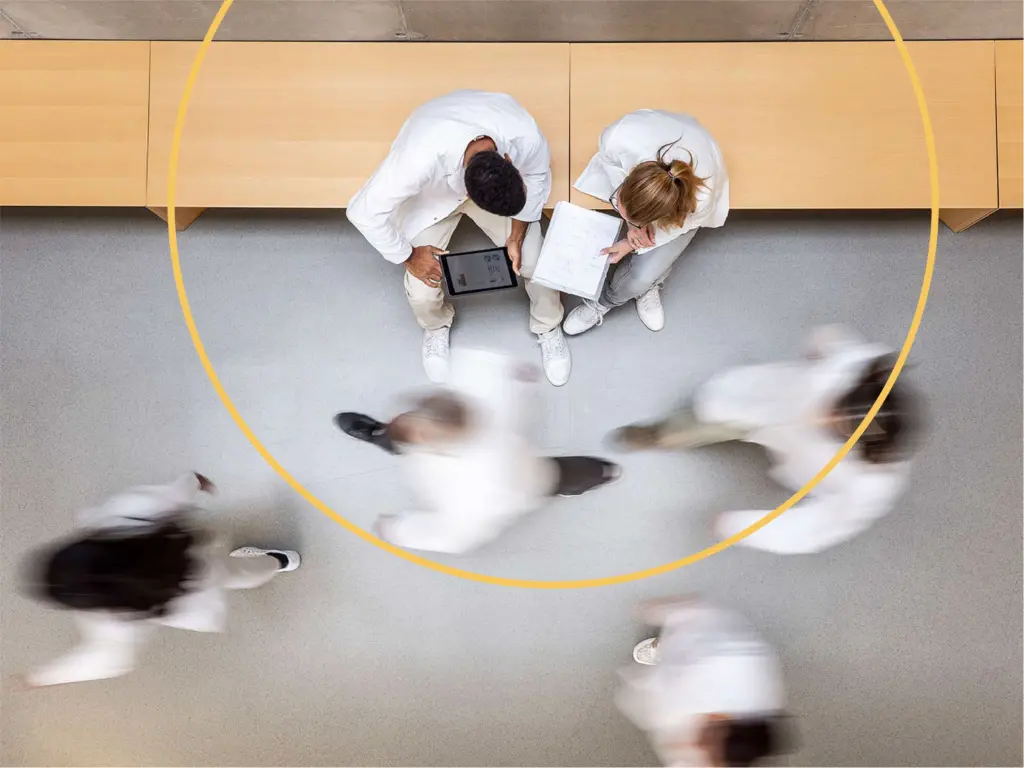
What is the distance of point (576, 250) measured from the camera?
2.04 meters

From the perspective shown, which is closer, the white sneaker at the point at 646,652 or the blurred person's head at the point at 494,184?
the blurred person's head at the point at 494,184

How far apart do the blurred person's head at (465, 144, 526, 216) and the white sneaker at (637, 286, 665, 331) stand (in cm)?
88

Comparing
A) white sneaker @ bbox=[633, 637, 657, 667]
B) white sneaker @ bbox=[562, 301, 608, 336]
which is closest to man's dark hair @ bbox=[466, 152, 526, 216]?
white sneaker @ bbox=[562, 301, 608, 336]

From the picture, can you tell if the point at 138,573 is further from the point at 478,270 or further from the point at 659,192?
the point at 659,192

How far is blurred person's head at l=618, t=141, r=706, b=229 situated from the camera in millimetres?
1653

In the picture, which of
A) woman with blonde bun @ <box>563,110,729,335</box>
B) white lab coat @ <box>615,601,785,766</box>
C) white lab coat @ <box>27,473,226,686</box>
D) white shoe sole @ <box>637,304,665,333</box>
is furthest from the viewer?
white shoe sole @ <box>637,304,665,333</box>

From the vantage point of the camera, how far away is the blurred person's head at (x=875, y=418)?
6.05 feet

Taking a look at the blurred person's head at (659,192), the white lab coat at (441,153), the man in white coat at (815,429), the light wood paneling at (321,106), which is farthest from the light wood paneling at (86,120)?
the man in white coat at (815,429)

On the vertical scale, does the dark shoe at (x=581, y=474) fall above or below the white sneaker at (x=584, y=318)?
below

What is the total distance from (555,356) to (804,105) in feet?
3.65

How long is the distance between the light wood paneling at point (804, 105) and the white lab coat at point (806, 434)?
1.72 ft

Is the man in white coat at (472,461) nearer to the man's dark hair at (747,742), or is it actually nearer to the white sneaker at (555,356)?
the white sneaker at (555,356)

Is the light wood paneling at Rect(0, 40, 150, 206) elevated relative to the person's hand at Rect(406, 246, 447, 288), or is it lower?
elevated

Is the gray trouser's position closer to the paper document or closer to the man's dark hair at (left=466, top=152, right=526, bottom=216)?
the paper document
